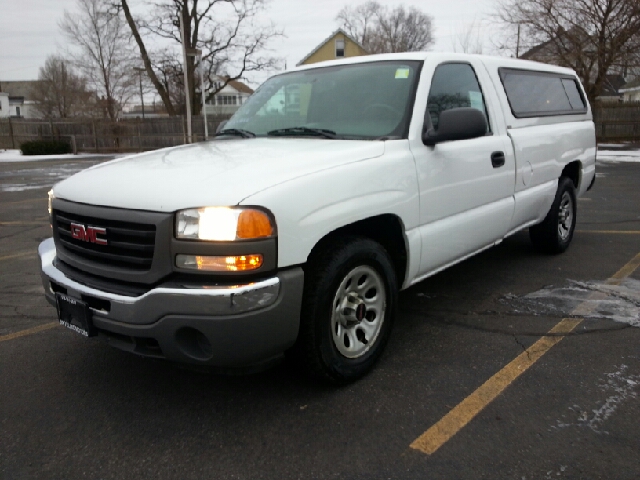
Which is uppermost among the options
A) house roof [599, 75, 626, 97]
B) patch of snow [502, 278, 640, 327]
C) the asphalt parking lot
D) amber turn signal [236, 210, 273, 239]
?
house roof [599, 75, 626, 97]

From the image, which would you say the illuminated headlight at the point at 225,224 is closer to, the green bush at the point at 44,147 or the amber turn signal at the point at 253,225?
the amber turn signal at the point at 253,225

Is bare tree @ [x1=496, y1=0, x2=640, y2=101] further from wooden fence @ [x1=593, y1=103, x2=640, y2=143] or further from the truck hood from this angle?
the truck hood

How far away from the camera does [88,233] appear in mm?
2830

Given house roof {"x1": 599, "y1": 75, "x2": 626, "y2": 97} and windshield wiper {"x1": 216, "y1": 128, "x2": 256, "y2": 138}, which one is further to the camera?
house roof {"x1": 599, "y1": 75, "x2": 626, "y2": 97}

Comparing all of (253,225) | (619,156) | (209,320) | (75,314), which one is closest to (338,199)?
(253,225)

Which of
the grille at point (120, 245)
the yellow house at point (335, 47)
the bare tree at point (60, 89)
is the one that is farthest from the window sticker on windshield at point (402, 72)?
the bare tree at point (60, 89)

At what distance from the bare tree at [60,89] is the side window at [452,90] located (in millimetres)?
48526

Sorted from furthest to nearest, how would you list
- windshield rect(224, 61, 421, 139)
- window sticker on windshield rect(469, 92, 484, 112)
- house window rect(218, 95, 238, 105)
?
house window rect(218, 95, 238, 105) → window sticker on windshield rect(469, 92, 484, 112) → windshield rect(224, 61, 421, 139)

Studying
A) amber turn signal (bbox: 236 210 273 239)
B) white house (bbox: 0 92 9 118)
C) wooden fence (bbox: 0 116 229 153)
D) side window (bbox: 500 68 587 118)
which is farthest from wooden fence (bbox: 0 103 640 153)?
white house (bbox: 0 92 9 118)

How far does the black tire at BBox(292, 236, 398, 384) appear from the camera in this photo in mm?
2809

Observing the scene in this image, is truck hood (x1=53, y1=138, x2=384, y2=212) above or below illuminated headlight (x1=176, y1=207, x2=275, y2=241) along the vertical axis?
above

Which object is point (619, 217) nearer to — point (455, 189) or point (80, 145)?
point (455, 189)

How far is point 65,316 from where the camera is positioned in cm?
295

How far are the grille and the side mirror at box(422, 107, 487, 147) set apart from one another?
6.10 feet
